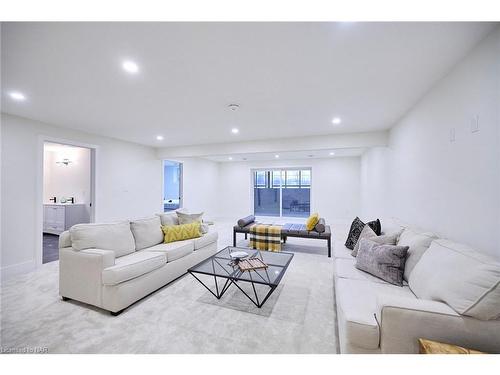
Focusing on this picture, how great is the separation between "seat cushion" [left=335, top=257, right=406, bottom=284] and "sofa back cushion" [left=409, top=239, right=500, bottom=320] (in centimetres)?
35

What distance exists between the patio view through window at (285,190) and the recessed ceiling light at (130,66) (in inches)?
255

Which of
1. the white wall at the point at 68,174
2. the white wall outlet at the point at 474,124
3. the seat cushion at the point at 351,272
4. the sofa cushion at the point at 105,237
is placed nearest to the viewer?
the white wall outlet at the point at 474,124

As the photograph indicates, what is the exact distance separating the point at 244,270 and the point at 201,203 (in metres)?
5.70

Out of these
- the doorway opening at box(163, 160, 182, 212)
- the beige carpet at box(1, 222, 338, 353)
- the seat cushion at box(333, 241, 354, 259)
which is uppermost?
the doorway opening at box(163, 160, 182, 212)

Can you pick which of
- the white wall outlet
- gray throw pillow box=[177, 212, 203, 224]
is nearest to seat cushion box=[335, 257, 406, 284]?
the white wall outlet

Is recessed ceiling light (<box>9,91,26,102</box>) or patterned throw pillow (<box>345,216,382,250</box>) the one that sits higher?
recessed ceiling light (<box>9,91,26,102</box>)

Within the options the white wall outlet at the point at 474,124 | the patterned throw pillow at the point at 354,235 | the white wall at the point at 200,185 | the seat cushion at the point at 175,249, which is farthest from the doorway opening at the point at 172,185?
the white wall outlet at the point at 474,124

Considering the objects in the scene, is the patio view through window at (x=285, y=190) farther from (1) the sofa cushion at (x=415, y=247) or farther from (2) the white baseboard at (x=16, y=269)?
(2) the white baseboard at (x=16, y=269)

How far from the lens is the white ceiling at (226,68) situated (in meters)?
1.46

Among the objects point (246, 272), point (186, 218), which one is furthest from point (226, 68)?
point (186, 218)

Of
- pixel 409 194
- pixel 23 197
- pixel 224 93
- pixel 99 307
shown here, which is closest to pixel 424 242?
pixel 409 194

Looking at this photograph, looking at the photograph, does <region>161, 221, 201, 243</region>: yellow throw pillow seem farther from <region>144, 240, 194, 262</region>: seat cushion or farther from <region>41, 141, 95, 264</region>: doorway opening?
<region>41, 141, 95, 264</region>: doorway opening

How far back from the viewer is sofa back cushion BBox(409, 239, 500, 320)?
1.11 meters
